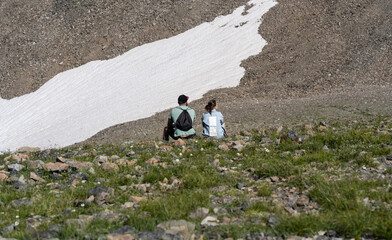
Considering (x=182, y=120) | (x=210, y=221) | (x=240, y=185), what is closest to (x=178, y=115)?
(x=182, y=120)

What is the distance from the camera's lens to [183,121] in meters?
13.5

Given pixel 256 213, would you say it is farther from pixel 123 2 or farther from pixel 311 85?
pixel 123 2


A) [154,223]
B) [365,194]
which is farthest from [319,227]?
[154,223]

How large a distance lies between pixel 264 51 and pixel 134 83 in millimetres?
13927

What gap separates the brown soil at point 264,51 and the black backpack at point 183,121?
678cm

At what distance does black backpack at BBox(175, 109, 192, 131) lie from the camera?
13398 millimetres

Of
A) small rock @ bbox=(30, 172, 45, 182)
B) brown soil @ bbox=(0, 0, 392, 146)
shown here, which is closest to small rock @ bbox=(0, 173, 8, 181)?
small rock @ bbox=(30, 172, 45, 182)

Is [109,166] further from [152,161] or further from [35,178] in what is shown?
[35,178]

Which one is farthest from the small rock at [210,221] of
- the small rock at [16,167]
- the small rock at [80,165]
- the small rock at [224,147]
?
the small rock at [16,167]

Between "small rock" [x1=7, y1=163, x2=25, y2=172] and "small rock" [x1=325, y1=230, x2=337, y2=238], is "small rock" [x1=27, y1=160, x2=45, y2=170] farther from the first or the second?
"small rock" [x1=325, y1=230, x2=337, y2=238]

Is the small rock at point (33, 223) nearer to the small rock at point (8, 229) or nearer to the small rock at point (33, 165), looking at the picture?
the small rock at point (8, 229)

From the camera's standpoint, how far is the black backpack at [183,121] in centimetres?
1340

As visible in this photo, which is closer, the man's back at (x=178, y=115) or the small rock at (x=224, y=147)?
the small rock at (x=224, y=147)

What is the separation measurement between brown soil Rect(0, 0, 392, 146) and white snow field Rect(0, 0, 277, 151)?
1.63 m
